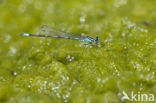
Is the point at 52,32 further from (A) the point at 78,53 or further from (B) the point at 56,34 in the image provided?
(A) the point at 78,53

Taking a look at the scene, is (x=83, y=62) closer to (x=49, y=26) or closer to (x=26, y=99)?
(x=26, y=99)

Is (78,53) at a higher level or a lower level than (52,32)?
lower

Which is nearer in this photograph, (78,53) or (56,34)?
(78,53)

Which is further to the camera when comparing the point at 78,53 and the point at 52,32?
the point at 52,32

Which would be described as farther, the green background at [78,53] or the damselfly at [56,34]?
the damselfly at [56,34]

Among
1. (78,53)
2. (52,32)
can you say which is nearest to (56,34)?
(52,32)

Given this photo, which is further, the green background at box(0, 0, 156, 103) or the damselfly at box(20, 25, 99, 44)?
the damselfly at box(20, 25, 99, 44)

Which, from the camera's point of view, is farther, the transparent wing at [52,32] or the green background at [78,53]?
the transparent wing at [52,32]

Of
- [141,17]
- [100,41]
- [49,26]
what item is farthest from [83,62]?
[141,17]

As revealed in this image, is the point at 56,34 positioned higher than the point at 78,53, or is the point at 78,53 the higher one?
the point at 56,34
